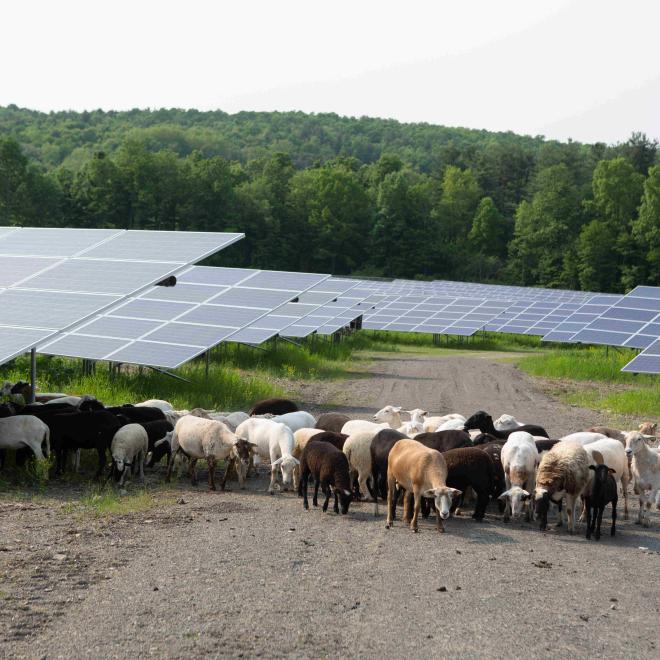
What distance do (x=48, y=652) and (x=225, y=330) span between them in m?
15.4

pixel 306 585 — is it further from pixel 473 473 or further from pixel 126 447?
pixel 126 447

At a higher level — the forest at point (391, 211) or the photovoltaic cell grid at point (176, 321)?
the forest at point (391, 211)

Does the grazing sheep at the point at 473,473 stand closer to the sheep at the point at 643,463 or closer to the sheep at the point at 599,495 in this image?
the sheep at the point at 599,495

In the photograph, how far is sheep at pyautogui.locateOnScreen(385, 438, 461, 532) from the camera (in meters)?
10.8

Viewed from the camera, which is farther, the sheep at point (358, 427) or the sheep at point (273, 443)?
the sheep at point (358, 427)

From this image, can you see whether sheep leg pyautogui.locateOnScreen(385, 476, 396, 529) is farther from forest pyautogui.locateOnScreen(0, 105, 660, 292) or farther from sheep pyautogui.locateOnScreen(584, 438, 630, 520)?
forest pyautogui.locateOnScreen(0, 105, 660, 292)

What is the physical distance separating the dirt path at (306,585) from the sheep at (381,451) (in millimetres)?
499

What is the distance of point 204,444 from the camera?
13.1 m

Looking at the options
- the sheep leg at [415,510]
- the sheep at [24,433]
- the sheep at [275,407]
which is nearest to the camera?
the sheep leg at [415,510]

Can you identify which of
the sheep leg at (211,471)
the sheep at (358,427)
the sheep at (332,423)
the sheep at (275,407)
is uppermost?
the sheep at (358,427)

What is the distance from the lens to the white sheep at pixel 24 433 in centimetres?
1270

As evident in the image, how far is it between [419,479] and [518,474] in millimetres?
1542

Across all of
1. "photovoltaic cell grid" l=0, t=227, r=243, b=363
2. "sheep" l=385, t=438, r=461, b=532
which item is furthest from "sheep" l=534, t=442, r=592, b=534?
"photovoltaic cell grid" l=0, t=227, r=243, b=363

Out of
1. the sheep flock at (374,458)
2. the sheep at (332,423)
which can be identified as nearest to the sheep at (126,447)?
the sheep flock at (374,458)
